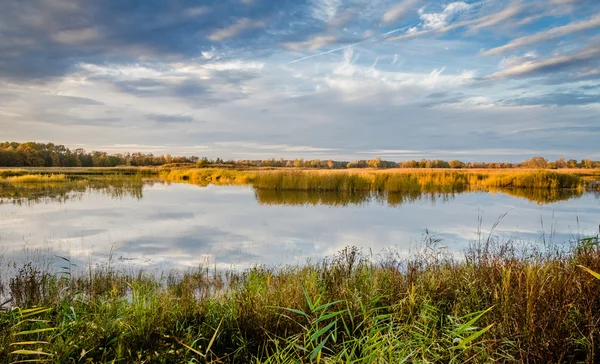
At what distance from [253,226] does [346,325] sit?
8568 millimetres

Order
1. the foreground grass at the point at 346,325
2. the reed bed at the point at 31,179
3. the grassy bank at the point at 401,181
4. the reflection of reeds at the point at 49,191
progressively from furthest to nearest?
1. the reed bed at the point at 31,179
2. the grassy bank at the point at 401,181
3. the reflection of reeds at the point at 49,191
4. the foreground grass at the point at 346,325

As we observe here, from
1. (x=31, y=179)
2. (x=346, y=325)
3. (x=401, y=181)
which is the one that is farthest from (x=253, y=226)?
(x=31, y=179)

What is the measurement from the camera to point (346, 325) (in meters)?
2.89

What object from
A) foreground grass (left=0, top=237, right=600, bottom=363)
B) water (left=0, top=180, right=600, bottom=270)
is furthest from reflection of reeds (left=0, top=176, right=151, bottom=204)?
foreground grass (left=0, top=237, right=600, bottom=363)

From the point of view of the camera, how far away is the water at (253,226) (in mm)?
7727

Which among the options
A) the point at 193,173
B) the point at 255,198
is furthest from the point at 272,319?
the point at 193,173

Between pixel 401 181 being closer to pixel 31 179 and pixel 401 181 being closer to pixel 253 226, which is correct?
pixel 253 226

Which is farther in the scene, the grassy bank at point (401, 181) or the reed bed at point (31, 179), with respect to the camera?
the reed bed at point (31, 179)

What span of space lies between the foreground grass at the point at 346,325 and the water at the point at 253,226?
10.1 ft

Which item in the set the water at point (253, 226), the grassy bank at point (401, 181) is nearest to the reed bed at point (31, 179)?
the water at point (253, 226)

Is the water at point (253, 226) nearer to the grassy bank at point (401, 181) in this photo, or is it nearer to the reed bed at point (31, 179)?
the grassy bank at point (401, 181)

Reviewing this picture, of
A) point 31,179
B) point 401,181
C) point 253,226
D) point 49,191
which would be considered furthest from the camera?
point 31,179

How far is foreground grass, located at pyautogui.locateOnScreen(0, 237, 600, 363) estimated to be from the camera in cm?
221

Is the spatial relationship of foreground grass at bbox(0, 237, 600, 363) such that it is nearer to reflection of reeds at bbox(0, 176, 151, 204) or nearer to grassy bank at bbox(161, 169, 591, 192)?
reflection of reeds at bbox(0, 176, 151, 204)
